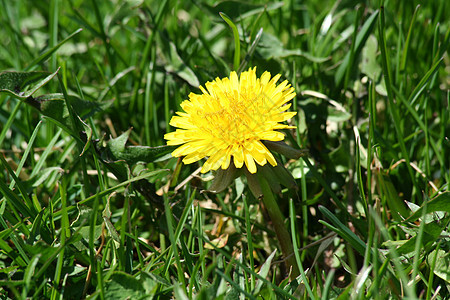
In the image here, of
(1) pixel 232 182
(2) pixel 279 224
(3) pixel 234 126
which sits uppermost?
(3) pixel 234 126

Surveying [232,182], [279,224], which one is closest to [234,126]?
[232,182]

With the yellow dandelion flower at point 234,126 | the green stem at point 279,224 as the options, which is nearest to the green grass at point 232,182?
the green stem at point 279,224

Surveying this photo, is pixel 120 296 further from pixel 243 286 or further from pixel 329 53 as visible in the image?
pixel 329 53

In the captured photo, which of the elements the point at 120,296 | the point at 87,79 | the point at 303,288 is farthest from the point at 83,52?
the point at 303,288

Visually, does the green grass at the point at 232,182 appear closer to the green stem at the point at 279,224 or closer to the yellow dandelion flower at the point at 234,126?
the green stem at the point at 279,224

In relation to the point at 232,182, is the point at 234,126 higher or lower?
higher

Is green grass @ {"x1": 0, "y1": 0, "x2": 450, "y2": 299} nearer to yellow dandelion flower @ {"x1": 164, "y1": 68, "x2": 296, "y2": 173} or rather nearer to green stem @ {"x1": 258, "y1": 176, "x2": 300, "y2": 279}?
green stem @ {"x1": 258, "y1": 176, "x2": 300, "y2": 279}

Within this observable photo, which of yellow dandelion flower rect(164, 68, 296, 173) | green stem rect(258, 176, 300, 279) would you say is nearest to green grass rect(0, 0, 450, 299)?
green stem rect(258, 176, 300, 279)

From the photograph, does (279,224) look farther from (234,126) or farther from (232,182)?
(234,126)
